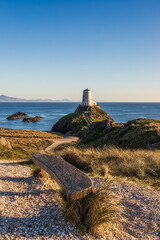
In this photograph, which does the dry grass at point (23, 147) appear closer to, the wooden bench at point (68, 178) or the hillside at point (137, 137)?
the wooden bench at point (68, 178)

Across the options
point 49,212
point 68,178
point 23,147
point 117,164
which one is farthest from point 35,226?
point 23,147

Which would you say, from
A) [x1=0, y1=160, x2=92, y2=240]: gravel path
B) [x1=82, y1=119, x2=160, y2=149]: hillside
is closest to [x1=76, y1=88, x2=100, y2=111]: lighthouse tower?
[x1=82, y1=119, x2=160, y2=149]: hillside

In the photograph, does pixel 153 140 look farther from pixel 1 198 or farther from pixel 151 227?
pixel 1 198

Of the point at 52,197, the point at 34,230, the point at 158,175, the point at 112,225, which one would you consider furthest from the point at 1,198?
the point at 158,175

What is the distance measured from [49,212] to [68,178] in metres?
1.04

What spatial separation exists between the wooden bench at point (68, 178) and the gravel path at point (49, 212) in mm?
759

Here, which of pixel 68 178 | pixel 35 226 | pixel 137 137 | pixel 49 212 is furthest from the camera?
pixel 137 137

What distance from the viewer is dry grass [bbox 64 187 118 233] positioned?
4074 millimetres

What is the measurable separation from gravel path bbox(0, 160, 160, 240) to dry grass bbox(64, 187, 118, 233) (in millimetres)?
248

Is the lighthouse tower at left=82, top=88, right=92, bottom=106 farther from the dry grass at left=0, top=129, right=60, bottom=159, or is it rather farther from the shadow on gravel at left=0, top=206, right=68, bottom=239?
the shadow on gravel at left=0, top=206, right=68, bottom=239

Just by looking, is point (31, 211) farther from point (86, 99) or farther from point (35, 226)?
point (86, 99)

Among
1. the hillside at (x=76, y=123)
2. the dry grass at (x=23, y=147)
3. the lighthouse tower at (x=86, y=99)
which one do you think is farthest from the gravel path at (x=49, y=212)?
the lighthouse tower at (x=86, y=99)

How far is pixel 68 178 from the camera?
5102mm

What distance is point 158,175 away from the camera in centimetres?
847
